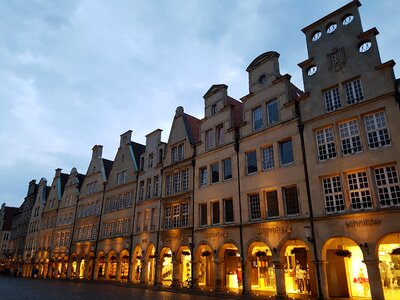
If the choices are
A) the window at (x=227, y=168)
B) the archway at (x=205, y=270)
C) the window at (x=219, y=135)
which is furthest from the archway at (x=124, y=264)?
the window at (x=219, y=135)

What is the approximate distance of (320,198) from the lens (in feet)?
65.7

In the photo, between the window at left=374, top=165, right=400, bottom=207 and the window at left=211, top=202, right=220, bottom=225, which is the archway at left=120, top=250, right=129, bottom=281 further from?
the window at left=374, top=165, right=400, bottom=207

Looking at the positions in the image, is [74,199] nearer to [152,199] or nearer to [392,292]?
[152,199]

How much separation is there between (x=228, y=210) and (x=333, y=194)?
9.12m

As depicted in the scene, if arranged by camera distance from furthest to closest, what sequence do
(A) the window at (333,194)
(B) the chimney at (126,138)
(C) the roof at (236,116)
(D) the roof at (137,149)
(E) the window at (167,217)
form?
(B) the chimney at (126,138) → (D) the roof at (137,149) → (E) the window at (167,217) → (C) the roof at (236,116) → (A) the window at (333,194)

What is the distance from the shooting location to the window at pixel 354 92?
1988 cm

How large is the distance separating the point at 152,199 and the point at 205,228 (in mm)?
9757

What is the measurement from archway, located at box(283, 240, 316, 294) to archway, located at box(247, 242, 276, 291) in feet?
5.53

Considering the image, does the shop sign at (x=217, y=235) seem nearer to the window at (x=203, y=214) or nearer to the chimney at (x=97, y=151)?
the window at (x=203, y=214)

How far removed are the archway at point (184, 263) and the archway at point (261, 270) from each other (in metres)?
6.61

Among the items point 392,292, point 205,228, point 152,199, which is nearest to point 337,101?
point 392,292

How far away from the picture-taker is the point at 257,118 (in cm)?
2602

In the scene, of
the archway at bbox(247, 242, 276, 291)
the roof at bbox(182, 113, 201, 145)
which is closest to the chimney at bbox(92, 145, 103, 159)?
the roof at bbox(182, 113, 201, 145)

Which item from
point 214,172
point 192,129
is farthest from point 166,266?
Result: point 192,129
